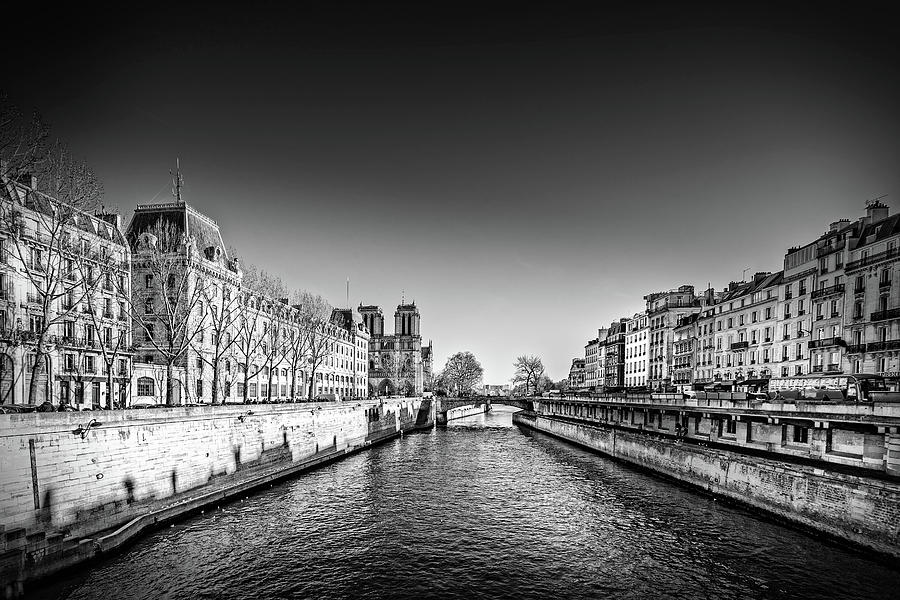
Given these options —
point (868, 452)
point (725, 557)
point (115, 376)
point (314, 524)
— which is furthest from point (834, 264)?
point (115, 376)

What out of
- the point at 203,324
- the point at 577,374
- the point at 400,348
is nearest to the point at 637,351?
the point at 400,348

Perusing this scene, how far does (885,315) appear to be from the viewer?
1662 inches

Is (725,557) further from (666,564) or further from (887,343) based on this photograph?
(887,343)

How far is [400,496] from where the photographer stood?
102ft

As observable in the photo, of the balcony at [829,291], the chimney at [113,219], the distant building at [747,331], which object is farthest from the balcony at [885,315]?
the chimney at [113,219]

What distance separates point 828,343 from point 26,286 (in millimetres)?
71609

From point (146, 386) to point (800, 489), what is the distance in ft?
175

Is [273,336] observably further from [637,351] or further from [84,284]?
[637,351]

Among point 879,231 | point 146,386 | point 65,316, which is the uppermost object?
point 879,231

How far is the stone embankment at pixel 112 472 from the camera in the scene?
17250 mm

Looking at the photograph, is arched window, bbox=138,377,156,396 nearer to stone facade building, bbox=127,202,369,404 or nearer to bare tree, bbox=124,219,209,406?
stone facade building, bbox=127,202,369,404

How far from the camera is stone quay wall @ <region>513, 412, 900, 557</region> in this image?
62.6 ft

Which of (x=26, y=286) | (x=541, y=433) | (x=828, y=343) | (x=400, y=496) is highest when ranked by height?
(x=26, y=286)

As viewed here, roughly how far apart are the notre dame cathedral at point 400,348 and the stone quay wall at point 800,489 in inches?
3969
